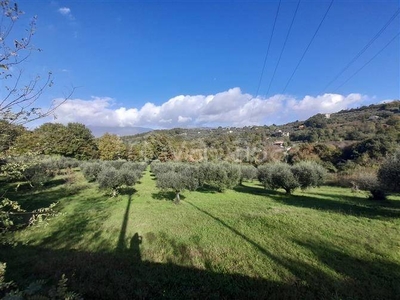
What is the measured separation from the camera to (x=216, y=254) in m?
8.84

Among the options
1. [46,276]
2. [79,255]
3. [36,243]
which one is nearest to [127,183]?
[36,243]

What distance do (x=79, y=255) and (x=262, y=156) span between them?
55.9 metres

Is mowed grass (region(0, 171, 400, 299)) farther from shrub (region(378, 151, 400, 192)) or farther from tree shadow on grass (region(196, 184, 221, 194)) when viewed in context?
tree shadow on grass (region(196, 184, 221, 194))

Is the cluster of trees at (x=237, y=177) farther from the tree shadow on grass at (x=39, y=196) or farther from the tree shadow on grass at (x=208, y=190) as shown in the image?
the tree shadow on grass at (x=39, y=196)

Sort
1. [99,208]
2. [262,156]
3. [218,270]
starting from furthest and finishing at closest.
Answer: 1. [262,156]
2. [99,208]
3. [218,270]

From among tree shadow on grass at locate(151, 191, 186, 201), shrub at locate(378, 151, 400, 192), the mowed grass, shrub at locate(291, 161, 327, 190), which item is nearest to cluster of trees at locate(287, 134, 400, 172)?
shrub at locate(291, 161, 327, 190)

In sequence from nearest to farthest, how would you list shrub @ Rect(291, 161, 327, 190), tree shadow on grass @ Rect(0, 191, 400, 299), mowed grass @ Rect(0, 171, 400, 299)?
tree shadow on grass @ Rect(0, 191, 400, 299), mowed grass @ Rect(0, 171, 400, 299), shrub @ Rect(291, 161, 327, 190)

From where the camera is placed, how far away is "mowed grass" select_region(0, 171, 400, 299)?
260 inches

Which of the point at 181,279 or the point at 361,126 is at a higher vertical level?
the point at 361,126

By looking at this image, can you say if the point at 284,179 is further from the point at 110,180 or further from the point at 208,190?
the point at 110,180

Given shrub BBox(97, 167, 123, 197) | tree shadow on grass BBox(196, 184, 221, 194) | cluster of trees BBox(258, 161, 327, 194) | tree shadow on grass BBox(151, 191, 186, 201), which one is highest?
shrub BBox(97, 167, 123, 197)

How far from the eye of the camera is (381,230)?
36.9ft

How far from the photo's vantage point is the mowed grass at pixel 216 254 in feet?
21.7

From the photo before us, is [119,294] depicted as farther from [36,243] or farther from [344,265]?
[344,265]
